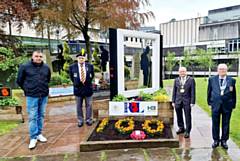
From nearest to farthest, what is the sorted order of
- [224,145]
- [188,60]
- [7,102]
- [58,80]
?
1. [224,145]
2. [7,102]
3. [58,80]
4. [188,60]

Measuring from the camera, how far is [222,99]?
445 cm

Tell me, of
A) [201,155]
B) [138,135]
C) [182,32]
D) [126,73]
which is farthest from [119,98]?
[182,32]

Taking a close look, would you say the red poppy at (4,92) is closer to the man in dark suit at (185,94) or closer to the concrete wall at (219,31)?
the man in dark suit at (185,94)

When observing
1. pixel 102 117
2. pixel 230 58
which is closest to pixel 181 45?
pixel 230 58

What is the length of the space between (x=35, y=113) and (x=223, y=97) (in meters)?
3.16

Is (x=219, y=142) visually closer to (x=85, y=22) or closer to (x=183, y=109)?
(x=183, y=109)

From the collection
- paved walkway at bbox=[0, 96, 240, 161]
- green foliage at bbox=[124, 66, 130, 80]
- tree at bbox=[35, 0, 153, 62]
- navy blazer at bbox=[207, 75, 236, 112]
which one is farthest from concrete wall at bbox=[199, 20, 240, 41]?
navy blazer at bbox=[207, 75, 236, 112]

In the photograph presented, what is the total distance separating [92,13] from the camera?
1102 centimetres

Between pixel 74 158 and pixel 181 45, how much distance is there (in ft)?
170

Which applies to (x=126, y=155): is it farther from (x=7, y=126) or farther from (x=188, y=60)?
(x=188, y=60)

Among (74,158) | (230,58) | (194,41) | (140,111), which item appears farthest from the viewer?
(194,41)

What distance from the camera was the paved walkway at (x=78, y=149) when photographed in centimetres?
428

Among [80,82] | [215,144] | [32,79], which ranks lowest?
[215,144]

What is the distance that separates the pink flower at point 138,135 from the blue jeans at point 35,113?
5.51 ft
